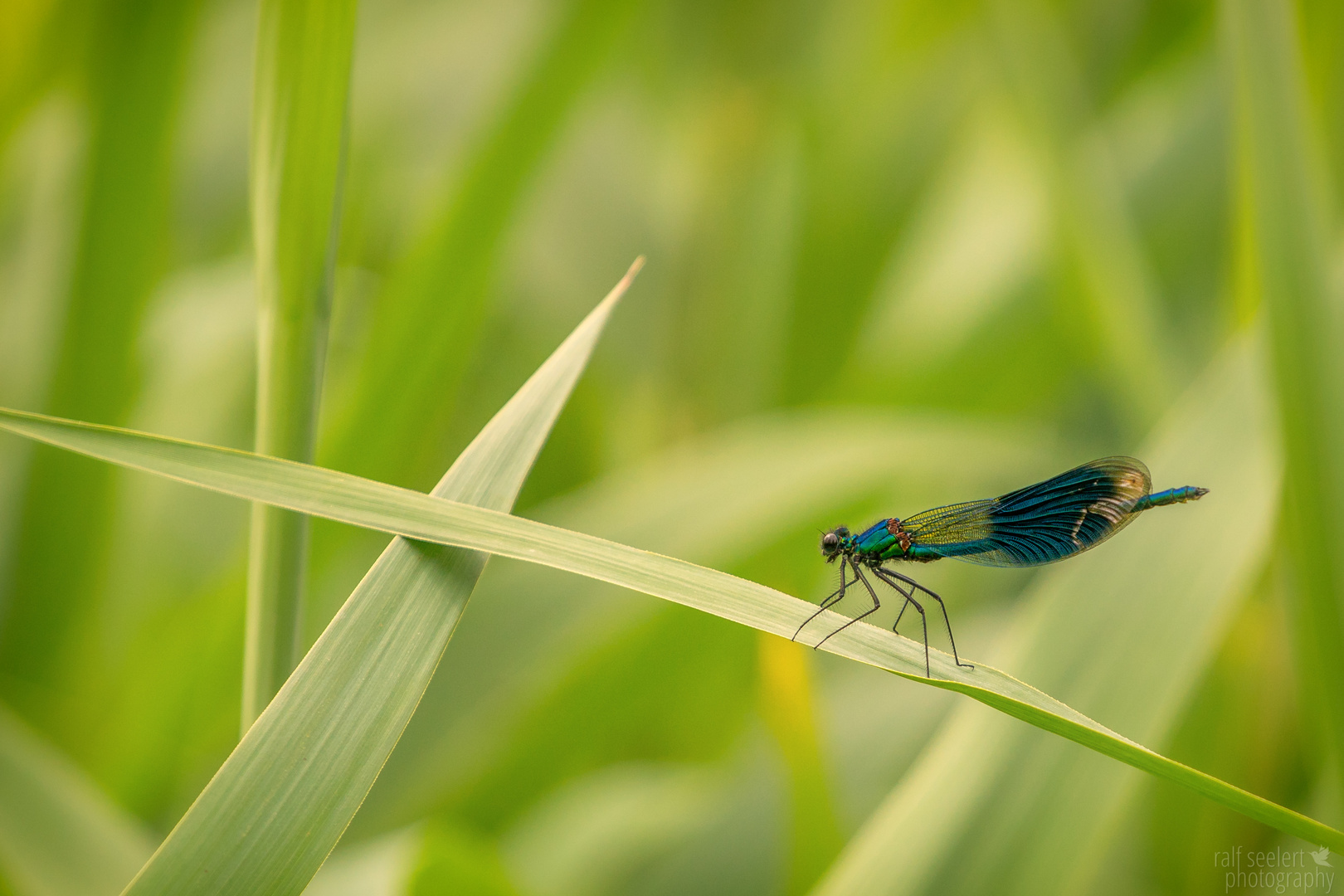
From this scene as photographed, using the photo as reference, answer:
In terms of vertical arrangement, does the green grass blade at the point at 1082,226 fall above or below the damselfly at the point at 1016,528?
above

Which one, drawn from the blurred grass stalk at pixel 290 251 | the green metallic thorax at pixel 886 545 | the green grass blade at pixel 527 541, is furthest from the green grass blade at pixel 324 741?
the green metallic thorax at pixel 886 545

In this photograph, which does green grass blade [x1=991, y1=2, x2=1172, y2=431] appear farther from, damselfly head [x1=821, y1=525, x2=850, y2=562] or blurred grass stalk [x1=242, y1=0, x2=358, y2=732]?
blurred grass stalk [x1=242, y1=0, x2=358, y2=732]

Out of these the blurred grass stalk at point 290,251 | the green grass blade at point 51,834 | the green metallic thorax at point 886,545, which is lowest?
the green grass blade at point 51,834

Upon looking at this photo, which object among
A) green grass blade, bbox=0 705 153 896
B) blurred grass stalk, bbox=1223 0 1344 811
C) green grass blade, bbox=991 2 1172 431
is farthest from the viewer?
green grass blade, bbox=991 2 1172 431

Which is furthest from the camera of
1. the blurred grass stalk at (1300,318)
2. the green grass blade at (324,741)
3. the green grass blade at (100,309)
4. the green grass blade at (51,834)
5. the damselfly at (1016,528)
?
the green grass blade at (100,309)

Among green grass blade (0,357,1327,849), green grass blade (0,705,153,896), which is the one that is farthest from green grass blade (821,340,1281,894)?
green grass blade (0,705,153,896)

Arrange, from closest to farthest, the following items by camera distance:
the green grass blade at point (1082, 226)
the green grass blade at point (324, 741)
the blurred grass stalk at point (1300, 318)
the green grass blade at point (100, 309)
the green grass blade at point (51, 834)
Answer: the green grass blade at point (324, 741), the green grass blade at point (51, 834), the blurred grass stalk at point (1300, 318), the green grass blade at point (100, 309), the green grass blade at point (1082, 226)

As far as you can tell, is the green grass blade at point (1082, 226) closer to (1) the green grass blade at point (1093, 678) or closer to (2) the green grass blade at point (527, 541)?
(1) the green grass blade at point (1093, 678)
